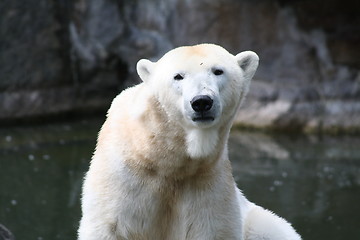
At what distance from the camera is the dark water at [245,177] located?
604cm

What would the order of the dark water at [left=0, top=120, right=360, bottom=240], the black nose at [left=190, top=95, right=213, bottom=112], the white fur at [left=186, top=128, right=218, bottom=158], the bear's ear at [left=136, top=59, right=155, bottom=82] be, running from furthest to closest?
1. the dark water at [left=0, top=120, right=360, bottom=240]
2. the bear's ear at [left=136, top=59, right=155, bottom=82]
3. the white fur at [left=186, top=128, right=218, bottom=158]
4. the black nose at [left=190, top=95, right=213, bottom=112]

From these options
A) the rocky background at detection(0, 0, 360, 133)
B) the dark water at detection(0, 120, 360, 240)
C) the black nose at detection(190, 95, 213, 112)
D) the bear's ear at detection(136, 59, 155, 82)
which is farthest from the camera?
the rocky background at detection(0, 0, 360, 133)

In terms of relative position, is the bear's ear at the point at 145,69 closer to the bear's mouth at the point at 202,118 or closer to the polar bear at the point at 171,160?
the polar bear at the point at 171,160

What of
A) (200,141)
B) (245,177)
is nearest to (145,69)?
(200,141)

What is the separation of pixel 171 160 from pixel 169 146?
2.6 inches

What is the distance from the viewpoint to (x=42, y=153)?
8.01m

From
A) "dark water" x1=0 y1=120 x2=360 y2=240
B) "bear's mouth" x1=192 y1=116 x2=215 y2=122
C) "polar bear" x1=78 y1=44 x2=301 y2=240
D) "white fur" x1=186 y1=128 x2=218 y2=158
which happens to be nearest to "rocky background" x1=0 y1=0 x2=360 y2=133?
"dark water" x1=0 y1=120 x2=360 y2=240

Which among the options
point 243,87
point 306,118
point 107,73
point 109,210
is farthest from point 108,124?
point 107,73

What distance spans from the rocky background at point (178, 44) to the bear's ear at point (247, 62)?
6115 millimetres

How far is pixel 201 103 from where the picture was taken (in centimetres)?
301

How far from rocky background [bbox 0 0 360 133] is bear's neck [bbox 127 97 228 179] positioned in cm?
630

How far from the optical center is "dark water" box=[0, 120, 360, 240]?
19.8 feet

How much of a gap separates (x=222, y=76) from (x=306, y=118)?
21.2ft

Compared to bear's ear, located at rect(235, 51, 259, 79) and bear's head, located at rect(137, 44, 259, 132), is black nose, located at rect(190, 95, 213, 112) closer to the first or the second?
bear's head, located at rect(137, 44, 259, 132)
